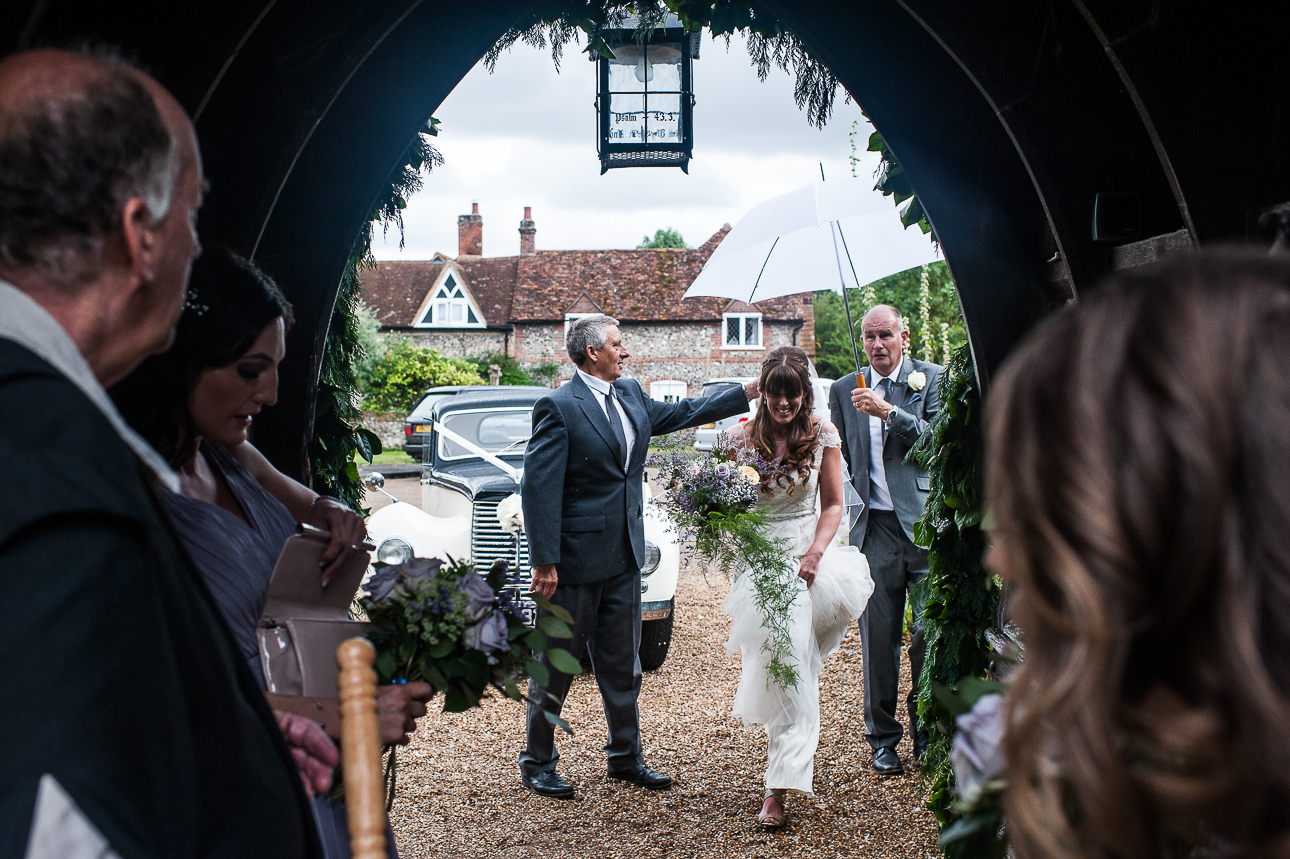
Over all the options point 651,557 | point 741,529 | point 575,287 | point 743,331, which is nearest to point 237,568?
point 741,529

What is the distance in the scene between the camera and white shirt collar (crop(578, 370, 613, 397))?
213 inches

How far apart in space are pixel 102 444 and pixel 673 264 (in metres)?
35.7

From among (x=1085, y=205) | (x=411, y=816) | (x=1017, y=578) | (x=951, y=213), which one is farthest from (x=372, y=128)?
(x=411, y=816)

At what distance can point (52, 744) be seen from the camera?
982 mm

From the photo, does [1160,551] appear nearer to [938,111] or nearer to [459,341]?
[938,111]

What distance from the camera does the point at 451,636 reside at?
230cm

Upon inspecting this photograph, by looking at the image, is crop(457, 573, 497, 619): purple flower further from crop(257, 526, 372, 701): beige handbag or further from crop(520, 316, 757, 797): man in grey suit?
crop(520, 316, 757, 797): man in grey suit

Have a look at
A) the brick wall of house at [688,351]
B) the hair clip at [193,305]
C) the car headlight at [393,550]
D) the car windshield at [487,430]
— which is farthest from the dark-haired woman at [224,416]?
the brick wall of house at [688,351]

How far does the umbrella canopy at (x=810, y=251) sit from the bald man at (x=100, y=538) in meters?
5.79

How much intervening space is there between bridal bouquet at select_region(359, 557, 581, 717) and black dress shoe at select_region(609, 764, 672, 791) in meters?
3.11

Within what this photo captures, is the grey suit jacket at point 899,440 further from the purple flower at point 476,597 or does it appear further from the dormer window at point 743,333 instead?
the dormer window at point 743,333

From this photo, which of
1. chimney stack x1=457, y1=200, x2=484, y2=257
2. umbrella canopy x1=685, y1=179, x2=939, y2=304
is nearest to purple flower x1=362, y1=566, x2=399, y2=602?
umbrella canopy x1=685, y1=179, x2=939, y2=304

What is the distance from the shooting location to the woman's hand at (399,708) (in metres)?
2.13

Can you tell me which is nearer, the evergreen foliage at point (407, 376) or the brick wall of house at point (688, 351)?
the evergreen foliage at point (407, 376)
